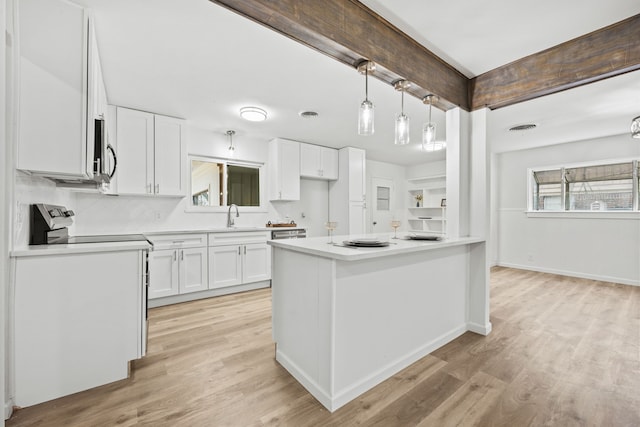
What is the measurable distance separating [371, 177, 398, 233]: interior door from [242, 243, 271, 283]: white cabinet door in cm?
303

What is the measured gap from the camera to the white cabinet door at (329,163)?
5117 millimetres

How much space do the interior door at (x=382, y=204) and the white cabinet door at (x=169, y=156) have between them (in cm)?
408

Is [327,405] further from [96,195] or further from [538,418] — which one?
[96,195]

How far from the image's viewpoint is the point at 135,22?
185cm

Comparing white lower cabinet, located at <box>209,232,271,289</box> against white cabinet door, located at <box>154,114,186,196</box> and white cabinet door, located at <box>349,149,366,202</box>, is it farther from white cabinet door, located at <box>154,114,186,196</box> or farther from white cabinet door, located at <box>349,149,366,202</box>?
white cabinet door, located at <box>349,149,366,202</box>

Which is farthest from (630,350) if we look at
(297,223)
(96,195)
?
(96,195)

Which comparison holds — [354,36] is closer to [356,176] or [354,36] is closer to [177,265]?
[177,265]

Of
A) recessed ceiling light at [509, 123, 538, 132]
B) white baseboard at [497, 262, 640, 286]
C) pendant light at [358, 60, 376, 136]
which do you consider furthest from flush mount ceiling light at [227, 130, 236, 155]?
white baseboard at [497, 262, 640, 286]

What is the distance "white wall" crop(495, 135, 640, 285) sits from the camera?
4.43 m

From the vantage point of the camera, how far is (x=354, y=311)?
1.71 meters

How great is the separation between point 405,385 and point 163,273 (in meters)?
2.93

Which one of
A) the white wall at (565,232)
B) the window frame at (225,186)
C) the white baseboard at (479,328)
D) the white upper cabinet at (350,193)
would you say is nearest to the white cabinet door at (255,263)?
the window frame at (225,186)

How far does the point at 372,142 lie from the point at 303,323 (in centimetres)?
378

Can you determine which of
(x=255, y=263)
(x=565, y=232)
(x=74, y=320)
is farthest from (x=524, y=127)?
(x=74, y=320)
